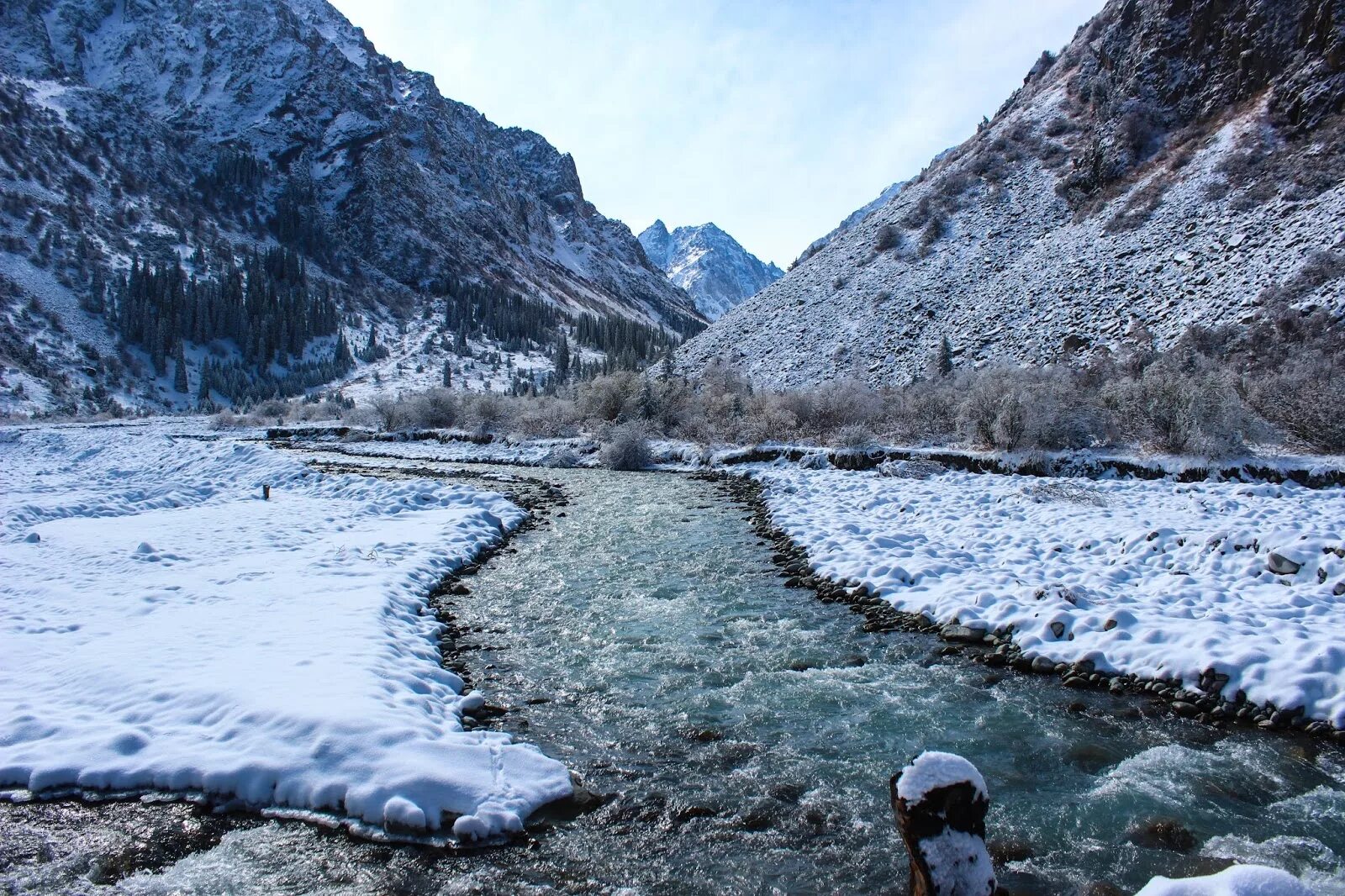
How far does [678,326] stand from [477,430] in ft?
474

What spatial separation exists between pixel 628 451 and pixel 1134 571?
905 inches

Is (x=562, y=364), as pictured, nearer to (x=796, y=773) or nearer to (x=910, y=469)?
(x=910, y=469)

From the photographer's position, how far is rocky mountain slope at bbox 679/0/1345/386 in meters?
30.3

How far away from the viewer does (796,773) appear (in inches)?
242

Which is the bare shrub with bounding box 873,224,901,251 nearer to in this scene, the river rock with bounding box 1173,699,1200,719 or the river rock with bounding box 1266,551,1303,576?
the river rock with bounding box 1266,551,1303,576

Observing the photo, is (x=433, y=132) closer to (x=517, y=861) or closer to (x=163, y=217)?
(x=163, y=217)

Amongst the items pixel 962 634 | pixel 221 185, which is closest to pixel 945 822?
pixel 962 634

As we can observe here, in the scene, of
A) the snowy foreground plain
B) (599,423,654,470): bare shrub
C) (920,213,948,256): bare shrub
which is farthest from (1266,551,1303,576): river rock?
(920,213,948,256): bare shrub

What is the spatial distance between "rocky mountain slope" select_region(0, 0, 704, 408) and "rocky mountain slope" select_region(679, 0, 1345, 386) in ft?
235

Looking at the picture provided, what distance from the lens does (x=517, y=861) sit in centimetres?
493

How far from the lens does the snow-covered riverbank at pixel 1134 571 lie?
7.52 meters

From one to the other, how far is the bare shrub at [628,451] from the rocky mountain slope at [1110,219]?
15528 mm

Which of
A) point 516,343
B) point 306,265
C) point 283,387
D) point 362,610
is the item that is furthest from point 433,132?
point 362,610

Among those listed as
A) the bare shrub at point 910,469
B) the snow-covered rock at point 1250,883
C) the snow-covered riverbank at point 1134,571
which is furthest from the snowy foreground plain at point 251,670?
the bare shrub at point 910,469
